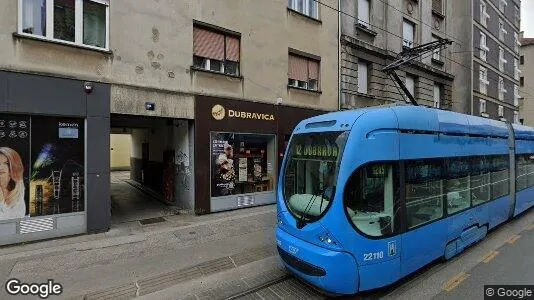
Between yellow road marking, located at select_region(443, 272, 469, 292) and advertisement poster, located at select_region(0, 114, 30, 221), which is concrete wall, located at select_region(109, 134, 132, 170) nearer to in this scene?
advertisement poster, located at select_region(0, 114, 30, 221)

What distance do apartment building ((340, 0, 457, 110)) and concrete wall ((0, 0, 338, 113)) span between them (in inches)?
78.4

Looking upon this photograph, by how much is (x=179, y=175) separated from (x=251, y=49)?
188 inches

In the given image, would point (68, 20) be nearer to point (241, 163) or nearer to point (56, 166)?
point (56, 166)

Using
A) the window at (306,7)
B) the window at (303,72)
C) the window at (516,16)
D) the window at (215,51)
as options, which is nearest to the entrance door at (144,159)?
the window at (215,51)

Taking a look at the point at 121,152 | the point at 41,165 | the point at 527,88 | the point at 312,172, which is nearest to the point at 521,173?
the point at 312,172

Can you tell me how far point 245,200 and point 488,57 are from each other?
25232 millimetres

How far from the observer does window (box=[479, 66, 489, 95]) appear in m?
24.7

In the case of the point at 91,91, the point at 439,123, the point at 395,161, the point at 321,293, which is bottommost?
the point at 321,293

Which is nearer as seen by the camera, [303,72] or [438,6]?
[303,72]

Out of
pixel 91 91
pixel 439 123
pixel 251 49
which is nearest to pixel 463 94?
pixel 251 49

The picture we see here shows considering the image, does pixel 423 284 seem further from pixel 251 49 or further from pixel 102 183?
pixel 251 49

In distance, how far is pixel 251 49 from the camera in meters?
11.2

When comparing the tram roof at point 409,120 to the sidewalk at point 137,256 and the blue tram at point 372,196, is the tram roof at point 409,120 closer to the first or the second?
the blue tram at point 372,196

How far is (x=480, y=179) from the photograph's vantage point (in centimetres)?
734
